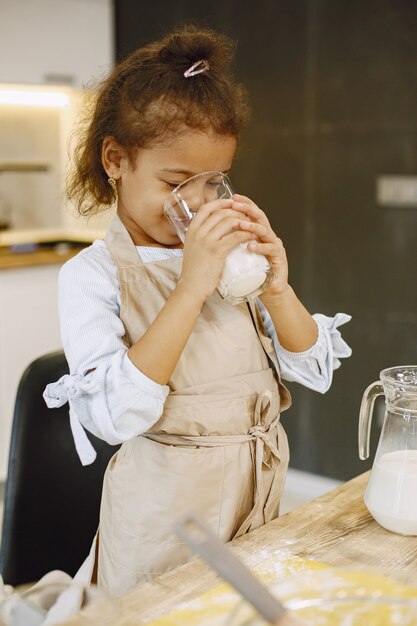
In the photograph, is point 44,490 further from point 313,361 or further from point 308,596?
point 308,596

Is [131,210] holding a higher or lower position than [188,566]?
higher

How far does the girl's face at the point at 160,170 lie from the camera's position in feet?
3.39

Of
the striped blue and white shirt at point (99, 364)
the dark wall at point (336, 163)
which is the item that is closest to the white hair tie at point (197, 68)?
the striped blue and white shirt at point (99, 364)

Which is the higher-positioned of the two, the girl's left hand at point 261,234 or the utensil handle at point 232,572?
the girl's left hand at point 261,234

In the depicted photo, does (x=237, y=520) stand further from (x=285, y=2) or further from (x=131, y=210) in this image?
(x=285, y=2)

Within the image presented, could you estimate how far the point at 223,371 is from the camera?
3.57 ft

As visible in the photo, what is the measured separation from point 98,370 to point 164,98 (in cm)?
37

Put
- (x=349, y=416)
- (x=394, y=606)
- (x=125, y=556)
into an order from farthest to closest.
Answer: (x=349, y=416) < (x=125, y=556) < (x=394, y=606)

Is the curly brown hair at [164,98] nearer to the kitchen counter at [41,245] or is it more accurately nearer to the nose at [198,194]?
the nose at [198,194]

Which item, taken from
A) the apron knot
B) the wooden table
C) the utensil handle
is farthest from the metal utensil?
the apron knot

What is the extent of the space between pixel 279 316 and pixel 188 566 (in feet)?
1.27

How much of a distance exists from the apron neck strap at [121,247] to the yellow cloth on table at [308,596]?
0.42 metres

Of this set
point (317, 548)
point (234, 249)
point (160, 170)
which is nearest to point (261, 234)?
point (234, 249)

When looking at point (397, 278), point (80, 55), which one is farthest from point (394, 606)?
point (80, 55)
